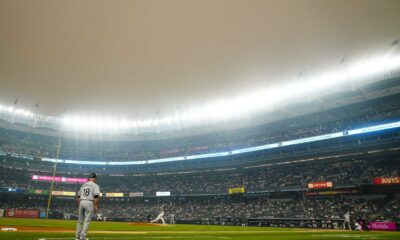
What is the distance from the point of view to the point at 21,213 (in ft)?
141

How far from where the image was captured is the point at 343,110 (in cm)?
4225

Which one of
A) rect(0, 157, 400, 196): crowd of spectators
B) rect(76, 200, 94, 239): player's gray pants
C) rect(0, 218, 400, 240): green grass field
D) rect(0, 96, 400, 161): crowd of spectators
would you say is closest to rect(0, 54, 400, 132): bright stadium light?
rect(0, 96, 400, 161): crowd of spectators

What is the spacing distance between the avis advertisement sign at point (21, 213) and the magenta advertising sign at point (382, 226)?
157ft

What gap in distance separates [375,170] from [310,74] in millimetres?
15481

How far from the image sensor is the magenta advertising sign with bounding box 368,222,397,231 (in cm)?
2616

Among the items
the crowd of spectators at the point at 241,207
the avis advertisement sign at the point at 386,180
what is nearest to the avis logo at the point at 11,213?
the crowd of spectators at the point at 241,207

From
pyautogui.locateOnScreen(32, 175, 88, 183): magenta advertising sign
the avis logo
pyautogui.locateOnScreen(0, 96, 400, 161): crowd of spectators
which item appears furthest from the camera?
pyautogui.locateOnScreen(32, 175, 88, 183): magenta advertising sign

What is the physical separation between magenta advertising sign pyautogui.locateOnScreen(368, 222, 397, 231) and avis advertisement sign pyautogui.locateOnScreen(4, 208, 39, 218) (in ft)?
157

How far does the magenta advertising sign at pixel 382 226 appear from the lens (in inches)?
1030

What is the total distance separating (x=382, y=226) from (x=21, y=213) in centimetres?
4961

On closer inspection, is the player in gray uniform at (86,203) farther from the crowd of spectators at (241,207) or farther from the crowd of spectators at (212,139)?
the crowd of spectators at (212,139)

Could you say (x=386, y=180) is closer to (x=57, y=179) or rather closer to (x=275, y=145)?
(x=275, y=145)

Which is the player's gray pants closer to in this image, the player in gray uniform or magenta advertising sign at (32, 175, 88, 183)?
the player in gray uniform

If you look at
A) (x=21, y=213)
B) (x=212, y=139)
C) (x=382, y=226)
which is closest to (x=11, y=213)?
(x=21, y=213)
